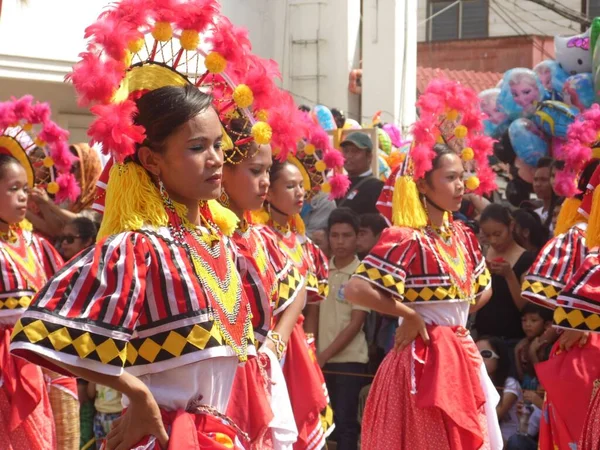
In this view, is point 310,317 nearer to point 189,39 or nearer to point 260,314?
point 260,314

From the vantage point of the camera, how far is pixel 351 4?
542 inches

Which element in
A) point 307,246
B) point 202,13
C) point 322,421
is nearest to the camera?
point 202,13

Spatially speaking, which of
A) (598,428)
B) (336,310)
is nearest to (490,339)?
(336,310)

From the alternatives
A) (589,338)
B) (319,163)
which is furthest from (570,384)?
(319,163)

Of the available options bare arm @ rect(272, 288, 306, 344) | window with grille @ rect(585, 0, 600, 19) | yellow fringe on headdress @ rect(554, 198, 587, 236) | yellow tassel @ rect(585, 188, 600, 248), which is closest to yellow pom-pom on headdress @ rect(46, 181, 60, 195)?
bare arm @ rect(272, 288, 306, 344)

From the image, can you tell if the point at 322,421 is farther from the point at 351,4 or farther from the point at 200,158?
the point at 351,4

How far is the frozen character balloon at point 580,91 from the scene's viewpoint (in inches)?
360

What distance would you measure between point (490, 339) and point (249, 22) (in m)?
6.89

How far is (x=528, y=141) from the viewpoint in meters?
9.47

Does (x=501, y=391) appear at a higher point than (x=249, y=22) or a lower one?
lower

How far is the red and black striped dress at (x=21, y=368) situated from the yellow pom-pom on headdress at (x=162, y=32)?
106 inches

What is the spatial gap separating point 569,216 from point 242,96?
2869 millimetres

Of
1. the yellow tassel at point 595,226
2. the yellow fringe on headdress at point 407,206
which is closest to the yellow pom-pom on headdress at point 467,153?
the yellow fringe on headdress at point 407,206

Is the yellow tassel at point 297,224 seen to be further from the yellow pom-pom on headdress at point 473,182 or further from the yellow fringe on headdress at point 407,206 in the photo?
the yellow pom-pom on headdress at point 473,182
